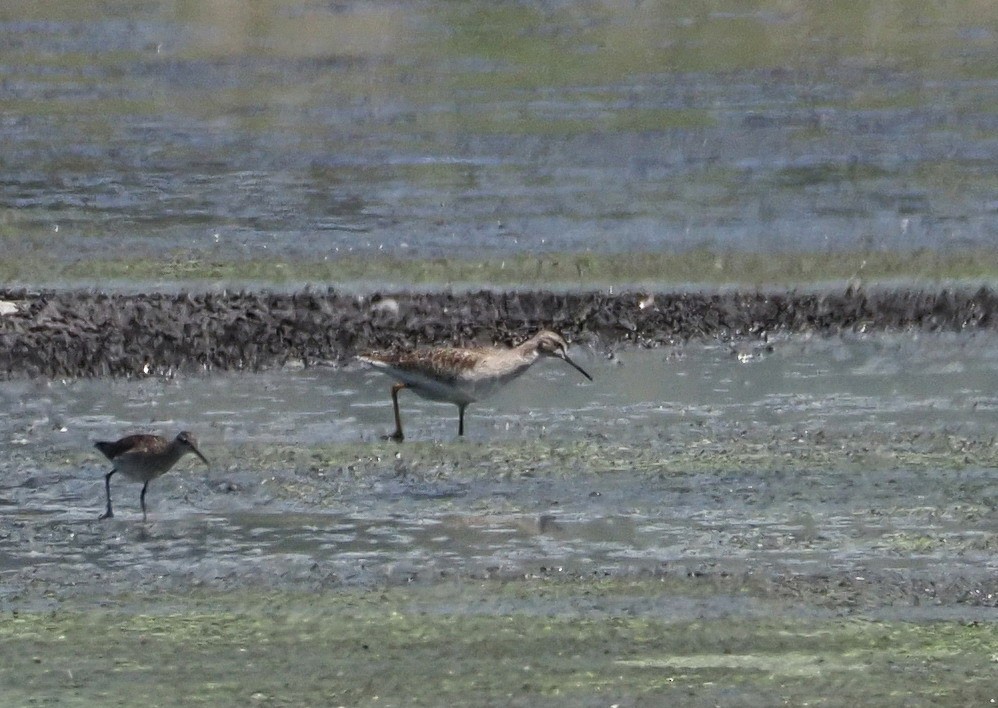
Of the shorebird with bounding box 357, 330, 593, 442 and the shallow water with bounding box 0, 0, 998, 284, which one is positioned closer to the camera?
the shorebird with bounding box 357, 330, 593, 442

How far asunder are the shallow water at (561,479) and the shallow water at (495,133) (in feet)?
15.0

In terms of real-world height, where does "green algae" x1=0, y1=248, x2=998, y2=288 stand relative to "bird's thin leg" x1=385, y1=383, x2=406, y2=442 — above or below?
above

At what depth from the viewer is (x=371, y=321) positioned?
15.0 m

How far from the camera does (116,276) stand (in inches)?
684

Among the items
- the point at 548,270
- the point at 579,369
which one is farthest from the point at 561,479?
the point at 548,270

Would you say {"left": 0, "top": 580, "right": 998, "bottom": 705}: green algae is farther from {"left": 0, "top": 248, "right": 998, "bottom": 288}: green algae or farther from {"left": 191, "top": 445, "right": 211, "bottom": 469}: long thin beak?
{"left": 0, "top": 248, "right": 998, "bottom": 288}: green algae

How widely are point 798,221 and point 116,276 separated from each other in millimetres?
6221

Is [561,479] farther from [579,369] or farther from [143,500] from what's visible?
[579,369]

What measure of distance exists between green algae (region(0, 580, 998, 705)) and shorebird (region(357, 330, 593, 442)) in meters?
3.28

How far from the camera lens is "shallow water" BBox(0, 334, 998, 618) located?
9312 mm

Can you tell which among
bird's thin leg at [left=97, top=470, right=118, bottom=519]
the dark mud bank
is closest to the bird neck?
bird's thin leg at [left=97, top=470, right=118, bottom=519]

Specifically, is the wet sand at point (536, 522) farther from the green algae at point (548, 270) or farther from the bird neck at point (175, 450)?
the green algae at point (548, 270)

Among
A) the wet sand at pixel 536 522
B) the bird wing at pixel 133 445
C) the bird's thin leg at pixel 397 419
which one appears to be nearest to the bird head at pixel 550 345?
the wet sand at pixel 536 522

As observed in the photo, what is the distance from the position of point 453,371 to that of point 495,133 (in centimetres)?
1328
